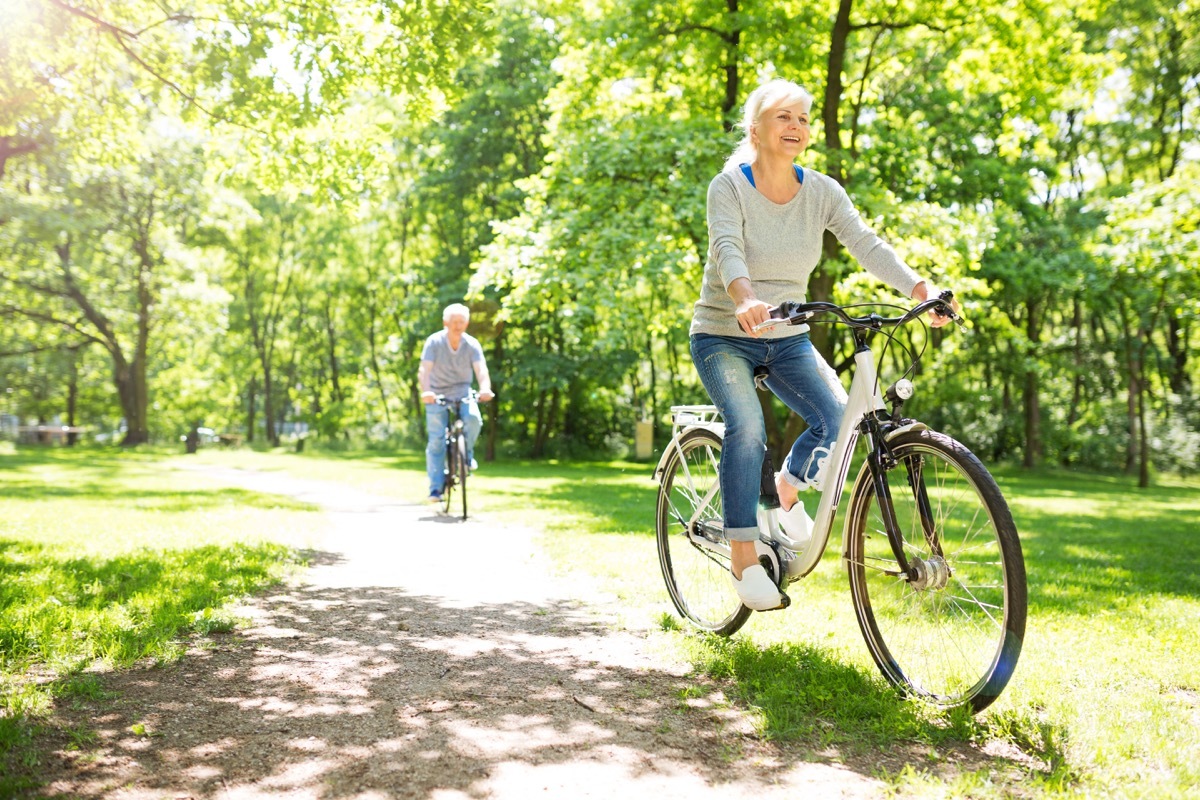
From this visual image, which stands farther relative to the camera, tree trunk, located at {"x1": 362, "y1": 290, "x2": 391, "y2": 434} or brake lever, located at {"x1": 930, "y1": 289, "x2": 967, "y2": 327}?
tree trunk, located at {"x1": 362, "y1": 290, "x2": 391, "y2": 434}

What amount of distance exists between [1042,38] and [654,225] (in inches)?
285

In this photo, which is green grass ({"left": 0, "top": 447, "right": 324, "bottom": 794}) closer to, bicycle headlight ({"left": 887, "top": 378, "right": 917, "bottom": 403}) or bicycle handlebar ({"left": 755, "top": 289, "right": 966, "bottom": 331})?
bicycle handlebar ({"left": 755, "top": 289, "right": 966, "bottom": 331})

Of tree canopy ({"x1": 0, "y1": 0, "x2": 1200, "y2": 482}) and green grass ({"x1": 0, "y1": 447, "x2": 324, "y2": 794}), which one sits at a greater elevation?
tree canopy ({"x1": 0, "y1": 0, "x2": 1200, "y2": 482})

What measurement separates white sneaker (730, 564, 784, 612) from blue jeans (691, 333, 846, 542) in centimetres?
14

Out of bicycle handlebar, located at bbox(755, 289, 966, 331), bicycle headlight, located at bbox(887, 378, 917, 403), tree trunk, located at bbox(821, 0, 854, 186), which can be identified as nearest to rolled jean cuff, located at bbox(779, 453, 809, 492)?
bicycle headlight, located at bbox(887, 378, 917, 403)

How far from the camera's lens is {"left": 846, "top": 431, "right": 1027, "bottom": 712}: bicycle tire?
3.02 metres

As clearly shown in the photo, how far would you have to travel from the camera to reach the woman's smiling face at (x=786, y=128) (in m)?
3.80

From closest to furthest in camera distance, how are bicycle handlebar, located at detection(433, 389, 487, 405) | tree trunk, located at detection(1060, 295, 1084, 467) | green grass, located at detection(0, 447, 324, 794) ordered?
1. green grass, located at detection(0, 447, 324, 794)
2. bicycle handlebar, located at detection(433, 389, 487, 405)
3. tree trunk, located at detection(1060, 295, 1084, 467)

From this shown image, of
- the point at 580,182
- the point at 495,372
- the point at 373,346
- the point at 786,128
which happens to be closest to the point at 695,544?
the point at 786,128

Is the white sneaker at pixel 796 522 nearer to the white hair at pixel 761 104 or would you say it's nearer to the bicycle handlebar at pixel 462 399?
the white hair at pixel 761 104

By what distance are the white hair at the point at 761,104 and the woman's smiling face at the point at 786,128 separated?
2 cm

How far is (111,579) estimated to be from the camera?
5629 mm

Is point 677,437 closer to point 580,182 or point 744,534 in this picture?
point 744,534

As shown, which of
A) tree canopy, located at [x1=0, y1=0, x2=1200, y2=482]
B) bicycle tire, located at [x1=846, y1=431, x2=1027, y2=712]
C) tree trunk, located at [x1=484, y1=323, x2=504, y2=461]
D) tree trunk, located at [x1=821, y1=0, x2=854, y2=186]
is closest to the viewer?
A: bicycle tire, located at [x1=846, y1=431, x2=1027, y2=712]
